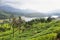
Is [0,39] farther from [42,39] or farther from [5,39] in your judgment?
[42,39]

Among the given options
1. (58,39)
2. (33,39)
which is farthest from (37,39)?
(58,39)

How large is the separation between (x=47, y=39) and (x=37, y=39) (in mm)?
9838

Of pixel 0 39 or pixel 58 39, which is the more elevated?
pixel 58 39

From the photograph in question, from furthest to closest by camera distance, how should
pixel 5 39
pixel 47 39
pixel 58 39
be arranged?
pixel 5 39 < pixel 47 39 < pixel 58 39

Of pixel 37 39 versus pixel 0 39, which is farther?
pixel 0 39

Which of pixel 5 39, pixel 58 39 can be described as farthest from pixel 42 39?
pixel 58 39

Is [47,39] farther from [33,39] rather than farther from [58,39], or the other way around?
[58,39]

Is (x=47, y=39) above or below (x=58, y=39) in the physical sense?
below

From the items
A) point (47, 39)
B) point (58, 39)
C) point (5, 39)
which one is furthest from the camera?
point (5, 39)

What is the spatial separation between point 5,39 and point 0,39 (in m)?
4.60

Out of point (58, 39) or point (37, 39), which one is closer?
point (58, 39)

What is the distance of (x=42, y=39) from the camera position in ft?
540

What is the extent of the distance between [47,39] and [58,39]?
259 ft

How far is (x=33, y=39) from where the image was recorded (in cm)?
16962
